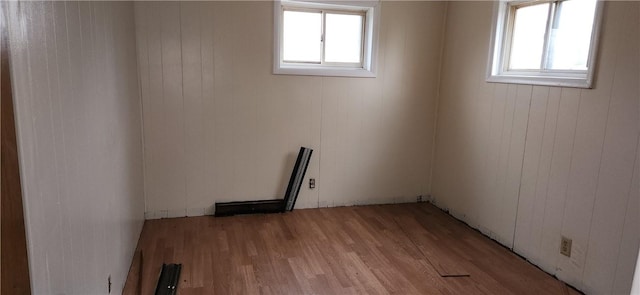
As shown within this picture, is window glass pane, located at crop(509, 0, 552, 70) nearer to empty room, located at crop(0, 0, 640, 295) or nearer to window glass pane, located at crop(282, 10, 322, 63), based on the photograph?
empty room, located at crop(0, 0, 640, 295)

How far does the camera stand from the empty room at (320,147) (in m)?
1.29

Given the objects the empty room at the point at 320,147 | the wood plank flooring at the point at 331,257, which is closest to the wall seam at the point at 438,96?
the empty room at the point at 320,147

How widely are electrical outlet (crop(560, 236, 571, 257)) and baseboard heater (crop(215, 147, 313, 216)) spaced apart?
6.80 feet

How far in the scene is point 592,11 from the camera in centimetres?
244

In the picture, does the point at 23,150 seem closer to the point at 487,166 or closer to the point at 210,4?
the point at 210,4

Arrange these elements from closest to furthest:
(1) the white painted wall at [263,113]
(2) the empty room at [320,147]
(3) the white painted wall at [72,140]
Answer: (3) the white painted wall at [72,140], (2) the empty room at [320,147], (1) the white painted wall at [263,113]

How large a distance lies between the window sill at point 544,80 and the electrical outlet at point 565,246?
3.23 ft

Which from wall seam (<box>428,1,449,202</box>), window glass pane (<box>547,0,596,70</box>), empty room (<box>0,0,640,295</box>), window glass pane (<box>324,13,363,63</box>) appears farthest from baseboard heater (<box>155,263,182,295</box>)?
window glass pane (<box>547,0,596,70</box>)

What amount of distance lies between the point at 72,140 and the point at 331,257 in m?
1.93

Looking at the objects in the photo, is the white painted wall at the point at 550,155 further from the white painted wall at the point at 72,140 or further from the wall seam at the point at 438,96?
the white painted wall at the point at 72,140

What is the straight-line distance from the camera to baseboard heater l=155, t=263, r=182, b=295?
2.31m

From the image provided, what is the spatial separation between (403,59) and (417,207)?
149 cm

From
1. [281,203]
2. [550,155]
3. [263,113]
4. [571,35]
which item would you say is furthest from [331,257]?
[571,35]

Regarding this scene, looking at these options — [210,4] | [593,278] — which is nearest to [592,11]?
[593,278]
